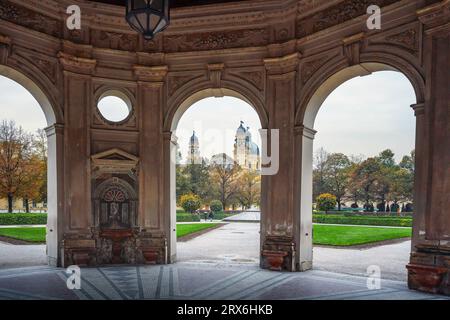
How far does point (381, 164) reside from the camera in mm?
50125

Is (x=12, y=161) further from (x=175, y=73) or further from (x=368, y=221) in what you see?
(x=368, y=221)

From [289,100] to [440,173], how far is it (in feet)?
16.3

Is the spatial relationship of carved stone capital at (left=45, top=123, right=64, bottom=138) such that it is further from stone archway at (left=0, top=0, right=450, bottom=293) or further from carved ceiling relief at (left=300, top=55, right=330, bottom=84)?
carved ceiling relief at (left=300, top=55, right=330, bottom=84)

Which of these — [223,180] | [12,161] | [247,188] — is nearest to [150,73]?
[12,161]

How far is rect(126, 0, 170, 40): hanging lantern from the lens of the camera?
24.9ft

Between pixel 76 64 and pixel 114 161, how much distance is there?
11.3 feet

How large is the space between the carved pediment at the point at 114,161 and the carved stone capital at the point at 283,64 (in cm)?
555

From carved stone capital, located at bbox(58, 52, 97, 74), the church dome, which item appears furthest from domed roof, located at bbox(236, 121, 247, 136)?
carved stone capital, located at bbox(58, 52, 97, 74)

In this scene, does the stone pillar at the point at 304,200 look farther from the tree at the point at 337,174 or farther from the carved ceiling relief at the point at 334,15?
the tree at the point at 337,174

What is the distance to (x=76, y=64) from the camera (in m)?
12.0

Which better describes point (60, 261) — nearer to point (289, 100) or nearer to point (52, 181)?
point (52, 181)

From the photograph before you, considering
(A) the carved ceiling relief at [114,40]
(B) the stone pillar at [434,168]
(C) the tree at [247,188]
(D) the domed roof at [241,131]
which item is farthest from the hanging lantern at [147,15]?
(D) the domed roof at [241,131]

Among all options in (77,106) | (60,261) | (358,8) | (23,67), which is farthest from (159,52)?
(60,261)

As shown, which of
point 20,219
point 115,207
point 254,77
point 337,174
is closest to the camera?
point 254,77
